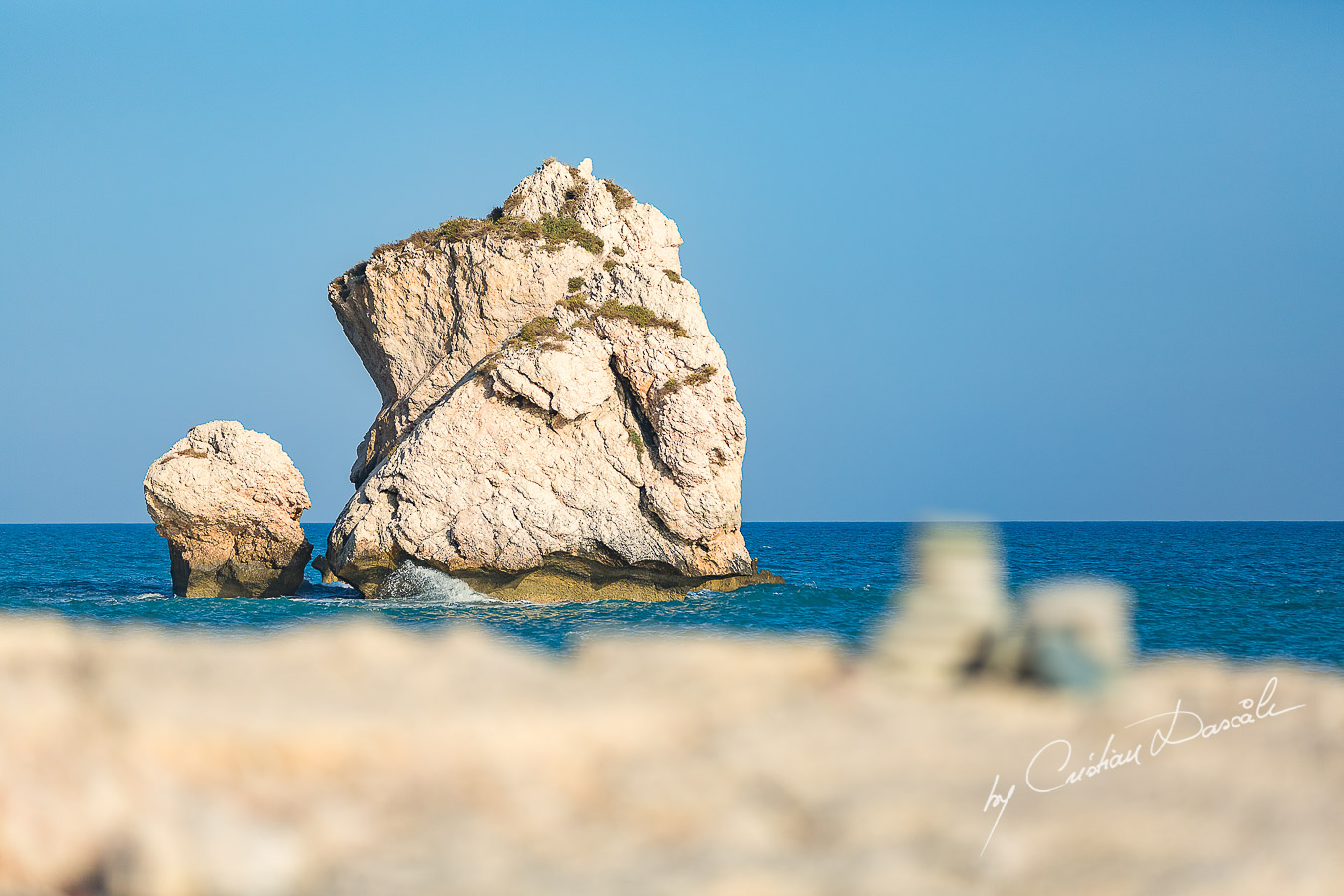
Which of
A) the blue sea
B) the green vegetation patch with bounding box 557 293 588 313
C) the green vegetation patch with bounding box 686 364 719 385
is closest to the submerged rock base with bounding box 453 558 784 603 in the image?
the blue sea

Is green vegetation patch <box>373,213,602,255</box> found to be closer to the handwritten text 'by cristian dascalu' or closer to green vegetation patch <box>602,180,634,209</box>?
green vegetation patch <box>602,180,634,209</box>

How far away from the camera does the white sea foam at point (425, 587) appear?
23531mm

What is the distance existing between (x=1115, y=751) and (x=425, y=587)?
20.2m

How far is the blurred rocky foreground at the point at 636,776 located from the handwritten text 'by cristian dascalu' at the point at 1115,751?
3cm

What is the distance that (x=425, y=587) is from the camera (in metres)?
23.7

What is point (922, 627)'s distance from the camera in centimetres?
576

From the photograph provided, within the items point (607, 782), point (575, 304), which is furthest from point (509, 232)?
point (607, 782)

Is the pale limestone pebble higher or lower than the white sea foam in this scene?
higher

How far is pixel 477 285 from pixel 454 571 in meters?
7.80

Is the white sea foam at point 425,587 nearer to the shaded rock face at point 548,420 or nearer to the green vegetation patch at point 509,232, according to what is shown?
the shaded rock face at point 548,420

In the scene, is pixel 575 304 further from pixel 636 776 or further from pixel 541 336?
pixel 636 776

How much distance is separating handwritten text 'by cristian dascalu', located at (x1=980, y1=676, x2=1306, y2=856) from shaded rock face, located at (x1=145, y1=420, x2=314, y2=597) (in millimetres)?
24208

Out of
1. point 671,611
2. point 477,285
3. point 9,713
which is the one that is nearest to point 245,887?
point 9,713

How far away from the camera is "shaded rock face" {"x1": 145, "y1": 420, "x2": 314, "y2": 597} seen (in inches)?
1000
